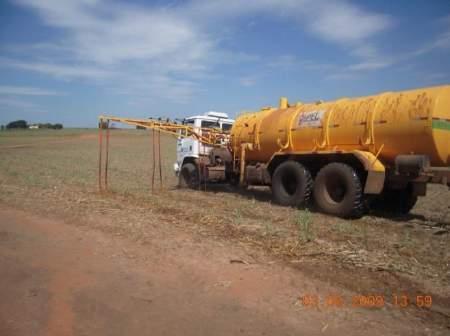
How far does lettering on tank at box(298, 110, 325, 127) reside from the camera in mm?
9438

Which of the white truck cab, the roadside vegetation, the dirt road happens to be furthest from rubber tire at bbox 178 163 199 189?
the dirt road

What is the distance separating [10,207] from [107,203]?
2.00 meters

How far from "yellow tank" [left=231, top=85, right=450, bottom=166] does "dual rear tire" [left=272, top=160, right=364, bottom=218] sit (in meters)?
0.52

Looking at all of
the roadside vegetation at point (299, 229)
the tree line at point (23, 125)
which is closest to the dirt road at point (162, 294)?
the roadside vegetation at point (299, 229)

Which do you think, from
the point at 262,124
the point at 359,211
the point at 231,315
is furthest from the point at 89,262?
the point at 262,124

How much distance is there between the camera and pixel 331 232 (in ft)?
22.6

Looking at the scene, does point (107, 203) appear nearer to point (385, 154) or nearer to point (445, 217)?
point (385, 154)

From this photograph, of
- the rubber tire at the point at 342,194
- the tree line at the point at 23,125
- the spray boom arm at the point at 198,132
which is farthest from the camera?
the tree line at the point at 23,125

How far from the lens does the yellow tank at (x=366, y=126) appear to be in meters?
7.44

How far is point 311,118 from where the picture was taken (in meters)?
9.66

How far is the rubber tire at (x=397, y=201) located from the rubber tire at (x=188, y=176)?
5.84 metres
